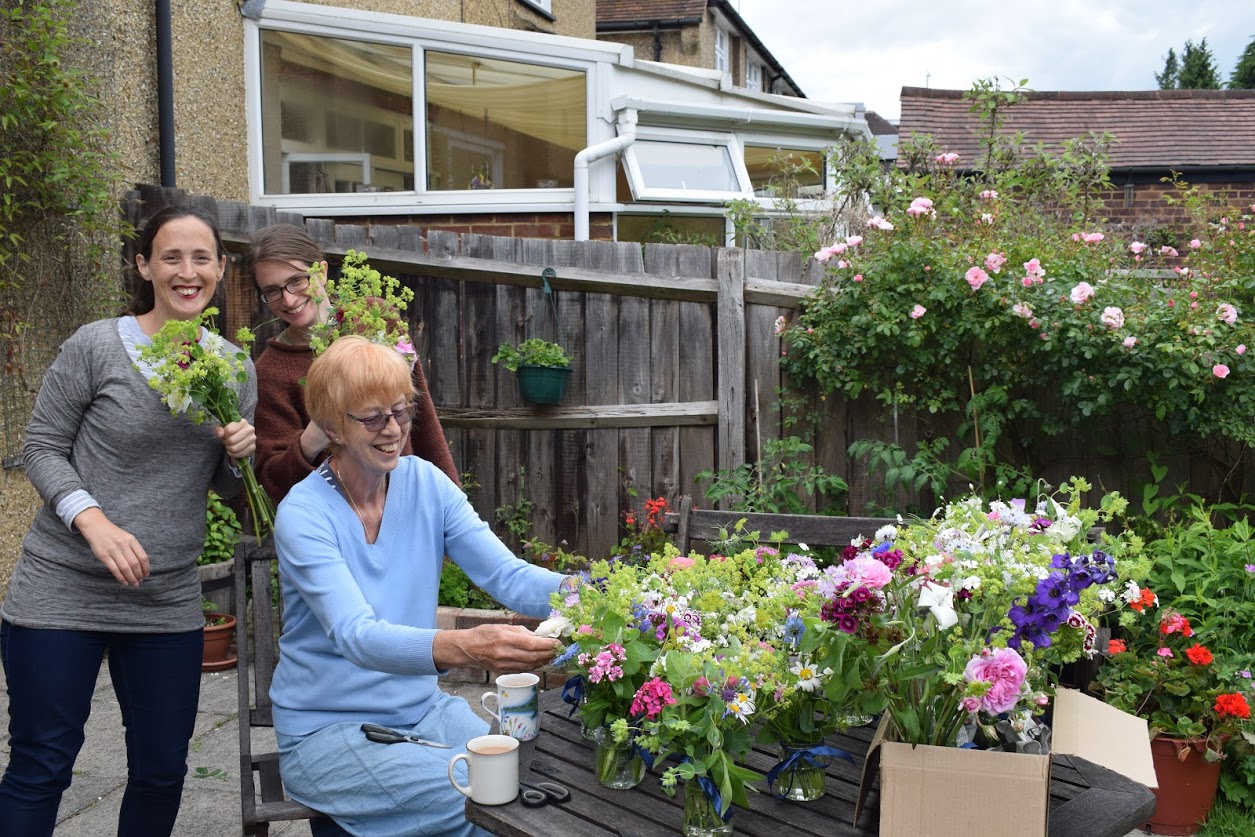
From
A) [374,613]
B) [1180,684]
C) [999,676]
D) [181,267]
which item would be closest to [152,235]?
[181,267]

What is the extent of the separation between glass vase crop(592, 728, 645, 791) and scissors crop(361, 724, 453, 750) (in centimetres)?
42

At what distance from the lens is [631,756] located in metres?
1.77

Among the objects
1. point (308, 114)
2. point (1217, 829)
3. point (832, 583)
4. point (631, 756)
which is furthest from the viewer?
point (308, 114)

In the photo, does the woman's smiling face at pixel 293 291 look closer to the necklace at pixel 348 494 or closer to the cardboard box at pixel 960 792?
the necklace at pixel 348 494

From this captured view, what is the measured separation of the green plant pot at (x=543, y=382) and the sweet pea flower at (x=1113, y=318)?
94.4 inches

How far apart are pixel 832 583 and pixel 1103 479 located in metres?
3.62

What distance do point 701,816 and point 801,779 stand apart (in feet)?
0.71

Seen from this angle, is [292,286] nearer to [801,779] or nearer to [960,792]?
[801,779]

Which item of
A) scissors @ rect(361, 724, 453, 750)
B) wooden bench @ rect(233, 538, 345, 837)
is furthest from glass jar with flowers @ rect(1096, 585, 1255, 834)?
wooden bench @ rect(233, 538, 345, 837)

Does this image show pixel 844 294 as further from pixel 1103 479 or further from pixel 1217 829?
pixel 1217 829

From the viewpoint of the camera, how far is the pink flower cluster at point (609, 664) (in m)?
1.65

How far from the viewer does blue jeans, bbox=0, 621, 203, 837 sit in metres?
2.24

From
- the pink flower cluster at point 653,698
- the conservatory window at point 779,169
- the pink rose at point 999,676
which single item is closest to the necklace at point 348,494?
the pink flower cluster at point 653,698

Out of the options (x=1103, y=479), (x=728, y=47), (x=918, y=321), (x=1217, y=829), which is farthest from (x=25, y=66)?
(x=728, y=47)
